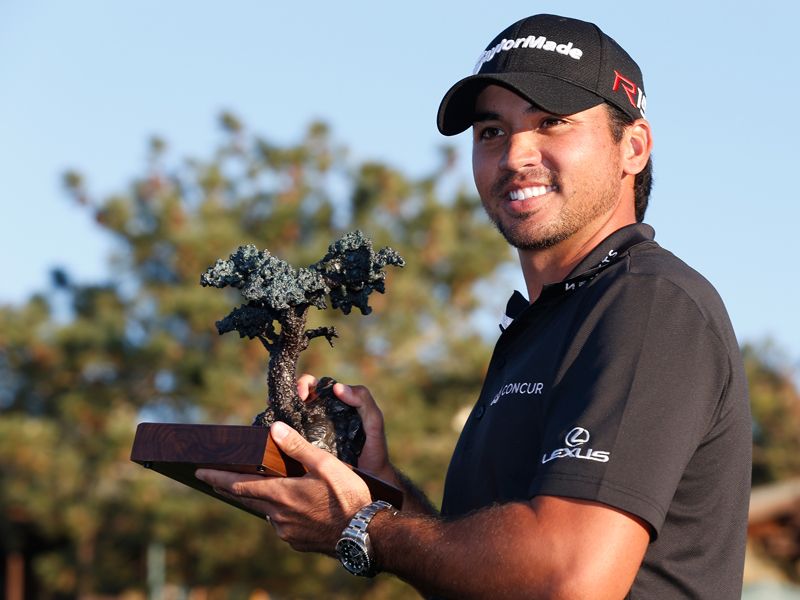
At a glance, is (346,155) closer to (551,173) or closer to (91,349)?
(91,349)

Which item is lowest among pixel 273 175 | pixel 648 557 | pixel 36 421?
pixel 648 557

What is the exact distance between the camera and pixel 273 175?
17047mm

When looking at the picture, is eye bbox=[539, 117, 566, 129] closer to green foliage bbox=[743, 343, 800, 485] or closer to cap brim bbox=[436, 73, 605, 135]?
cap brim bbox=[436, 73, 605, 135]

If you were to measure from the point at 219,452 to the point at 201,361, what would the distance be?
12.1 m

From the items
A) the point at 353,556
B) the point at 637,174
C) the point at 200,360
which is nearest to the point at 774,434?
the point at 200,360

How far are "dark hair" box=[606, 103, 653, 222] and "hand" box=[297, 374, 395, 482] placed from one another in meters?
0.91

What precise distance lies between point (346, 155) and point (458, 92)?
46.7 feet

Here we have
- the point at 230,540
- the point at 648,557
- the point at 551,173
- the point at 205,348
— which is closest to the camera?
the point at 648,557

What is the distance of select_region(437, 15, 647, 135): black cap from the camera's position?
9.34 feet

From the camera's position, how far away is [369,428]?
328 centimetres

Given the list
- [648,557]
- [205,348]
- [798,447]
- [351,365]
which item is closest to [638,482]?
[648,557]

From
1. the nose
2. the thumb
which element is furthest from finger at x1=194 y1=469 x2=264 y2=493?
the nose

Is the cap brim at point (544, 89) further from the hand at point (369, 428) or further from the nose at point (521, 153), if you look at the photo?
the hand at point (369, 428)

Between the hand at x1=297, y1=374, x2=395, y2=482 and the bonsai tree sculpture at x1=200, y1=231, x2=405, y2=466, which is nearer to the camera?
the bonsai tree sculpture at x1=200, y1=231, x2=405, y2=466
